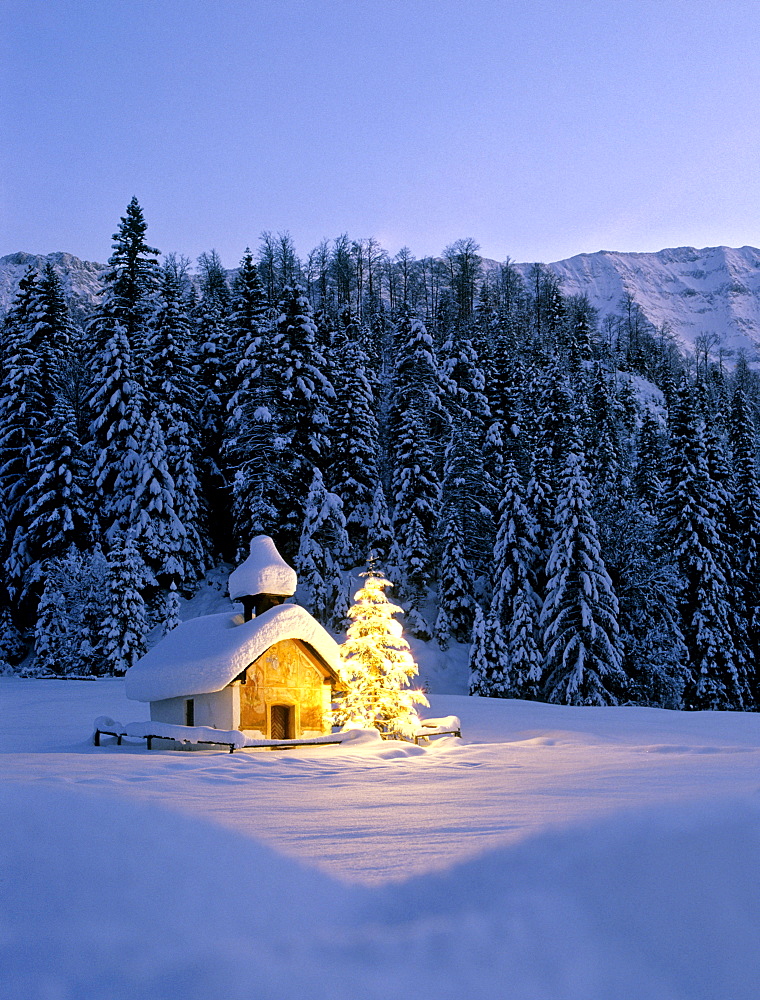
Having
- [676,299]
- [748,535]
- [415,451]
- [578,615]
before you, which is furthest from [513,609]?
[676,299]

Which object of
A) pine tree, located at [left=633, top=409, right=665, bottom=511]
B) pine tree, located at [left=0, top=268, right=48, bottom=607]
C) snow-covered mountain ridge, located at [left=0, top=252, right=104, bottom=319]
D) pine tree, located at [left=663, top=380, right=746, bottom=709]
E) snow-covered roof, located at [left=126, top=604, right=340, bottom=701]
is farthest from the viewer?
snow-covered mountain ridge, located at [left=0, top=252, right=104, bottom=319]

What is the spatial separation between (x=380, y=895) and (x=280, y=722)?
15286 mm

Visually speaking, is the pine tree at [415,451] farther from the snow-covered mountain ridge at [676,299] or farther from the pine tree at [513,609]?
the snow-covered mountain ridge at [676,299]

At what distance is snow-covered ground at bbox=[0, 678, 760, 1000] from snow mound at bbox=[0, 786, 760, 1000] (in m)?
0.02

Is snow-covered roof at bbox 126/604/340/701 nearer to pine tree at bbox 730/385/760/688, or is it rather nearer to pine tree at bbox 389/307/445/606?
pine tree at bbox 389/307/445/606

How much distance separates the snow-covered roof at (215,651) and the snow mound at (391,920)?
40.2 ft

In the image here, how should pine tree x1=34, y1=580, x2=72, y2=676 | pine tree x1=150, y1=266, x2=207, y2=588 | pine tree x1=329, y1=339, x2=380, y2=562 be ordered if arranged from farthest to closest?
pine tree x1=329, y1=339, x2=380, y2=562 < pine tree x1=150, y1=266, x2=207, y2=588 < pine tree x1=34, y1=580, x2=72, y2=676

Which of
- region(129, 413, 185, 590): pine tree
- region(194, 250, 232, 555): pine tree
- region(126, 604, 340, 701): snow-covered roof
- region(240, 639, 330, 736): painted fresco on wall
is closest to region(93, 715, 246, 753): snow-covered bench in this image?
region(126, 604, 340, 701): snow-covered roof

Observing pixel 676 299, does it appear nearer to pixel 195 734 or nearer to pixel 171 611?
pixel 171 611

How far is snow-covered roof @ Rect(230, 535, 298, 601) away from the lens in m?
21.3

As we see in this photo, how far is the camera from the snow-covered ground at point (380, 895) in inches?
206

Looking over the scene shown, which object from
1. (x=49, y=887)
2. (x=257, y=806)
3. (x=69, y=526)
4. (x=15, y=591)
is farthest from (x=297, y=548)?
(x=49, y=887)

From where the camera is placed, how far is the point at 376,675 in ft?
68.2

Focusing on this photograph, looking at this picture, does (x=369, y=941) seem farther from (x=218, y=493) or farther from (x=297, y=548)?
(x=218, y=493)
